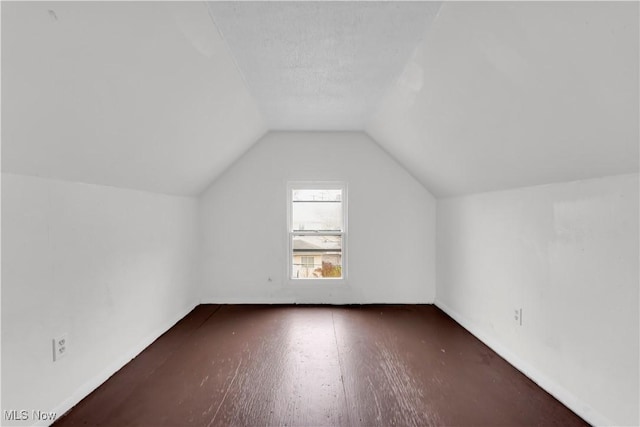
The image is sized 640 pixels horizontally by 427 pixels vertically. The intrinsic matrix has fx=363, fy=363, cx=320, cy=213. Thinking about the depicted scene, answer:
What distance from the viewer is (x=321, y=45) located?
7.24 ft

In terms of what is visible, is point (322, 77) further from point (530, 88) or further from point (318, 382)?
point (318, 382)

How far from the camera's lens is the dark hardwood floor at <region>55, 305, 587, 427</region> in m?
2.08

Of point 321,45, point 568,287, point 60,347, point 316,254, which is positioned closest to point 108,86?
point 321,45

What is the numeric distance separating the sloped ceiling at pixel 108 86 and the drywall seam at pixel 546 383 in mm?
2922

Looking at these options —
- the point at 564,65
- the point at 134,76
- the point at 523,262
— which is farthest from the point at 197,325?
the point at 564,65

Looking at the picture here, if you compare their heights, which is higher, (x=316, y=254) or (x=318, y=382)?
(x=316, y=254)

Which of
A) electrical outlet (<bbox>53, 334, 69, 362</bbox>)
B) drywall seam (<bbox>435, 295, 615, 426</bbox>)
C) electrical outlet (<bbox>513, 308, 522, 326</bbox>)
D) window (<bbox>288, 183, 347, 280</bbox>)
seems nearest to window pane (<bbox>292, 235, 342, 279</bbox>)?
window (<bbox>288, 183, 347, 280</bbox>)

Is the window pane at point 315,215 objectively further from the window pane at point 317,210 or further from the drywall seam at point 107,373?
the drywall seam at point 107,373

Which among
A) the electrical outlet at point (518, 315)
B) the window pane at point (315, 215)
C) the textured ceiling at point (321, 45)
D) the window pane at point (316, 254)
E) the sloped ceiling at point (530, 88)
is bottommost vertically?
the electrical outlet at point (518, 315)

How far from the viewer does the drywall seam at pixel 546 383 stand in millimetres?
1987

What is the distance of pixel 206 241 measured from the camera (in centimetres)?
450

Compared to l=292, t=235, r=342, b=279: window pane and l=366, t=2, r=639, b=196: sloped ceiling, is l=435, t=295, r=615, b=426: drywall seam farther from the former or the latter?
Result: l=292, t=235, r=342, b=279: window pane

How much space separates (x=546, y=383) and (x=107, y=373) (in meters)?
2.96

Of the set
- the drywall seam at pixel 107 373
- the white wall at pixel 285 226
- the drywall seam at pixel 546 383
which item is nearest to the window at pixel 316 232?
the white wall at pixel 285 226
